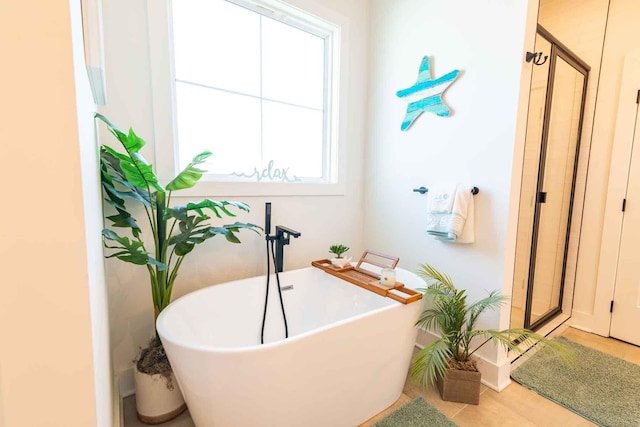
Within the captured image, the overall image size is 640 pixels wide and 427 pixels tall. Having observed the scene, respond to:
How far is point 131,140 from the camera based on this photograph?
1271 millimetres

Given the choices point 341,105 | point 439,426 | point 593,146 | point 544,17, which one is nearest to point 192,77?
point 341,105

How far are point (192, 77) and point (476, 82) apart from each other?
6.01 feet

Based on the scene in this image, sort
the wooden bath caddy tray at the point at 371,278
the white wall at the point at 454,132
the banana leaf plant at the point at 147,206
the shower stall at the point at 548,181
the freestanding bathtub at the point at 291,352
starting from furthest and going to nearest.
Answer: the shower stall at the point at 548,181 < the white wall at the point at 454,132 < the wooden bath caddy tray at the point at 371,278 < the banana leaf plant at the point at 147,206 < the freestanding bathtub at the point at 291,352

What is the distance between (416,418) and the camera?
1.55 metres

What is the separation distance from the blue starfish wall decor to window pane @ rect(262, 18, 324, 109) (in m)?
0.73

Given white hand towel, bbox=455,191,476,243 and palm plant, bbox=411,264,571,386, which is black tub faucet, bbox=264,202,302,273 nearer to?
palm plant, bbox=411,264,571,386

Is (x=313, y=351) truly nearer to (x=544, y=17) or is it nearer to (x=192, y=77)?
(x=192, y=77)

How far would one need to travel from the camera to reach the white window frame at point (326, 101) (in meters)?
1.61

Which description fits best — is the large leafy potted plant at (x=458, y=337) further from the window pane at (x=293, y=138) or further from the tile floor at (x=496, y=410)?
the window pane at (x=293, y=138)

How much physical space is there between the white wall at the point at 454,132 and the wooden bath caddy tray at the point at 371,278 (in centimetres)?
47

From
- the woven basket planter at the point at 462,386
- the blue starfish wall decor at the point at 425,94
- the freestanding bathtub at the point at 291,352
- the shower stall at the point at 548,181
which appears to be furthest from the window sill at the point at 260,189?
the woven basket planter at the point at 462,386

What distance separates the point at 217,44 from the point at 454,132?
173cm

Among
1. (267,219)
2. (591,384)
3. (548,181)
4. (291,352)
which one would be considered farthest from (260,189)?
(591,384)

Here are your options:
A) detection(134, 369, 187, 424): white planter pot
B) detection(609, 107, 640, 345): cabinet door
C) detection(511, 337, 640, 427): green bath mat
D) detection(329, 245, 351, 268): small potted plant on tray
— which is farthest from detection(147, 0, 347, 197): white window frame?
detection(609, 107, 640, 345): cabinet door
